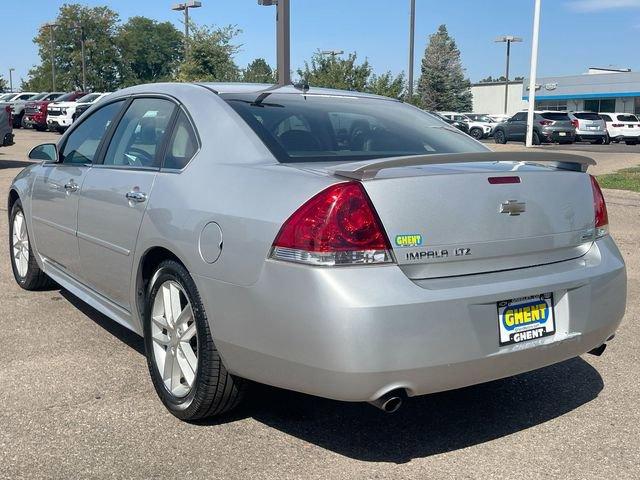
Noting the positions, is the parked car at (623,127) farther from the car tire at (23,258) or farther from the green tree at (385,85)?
the car tire at (23,258)

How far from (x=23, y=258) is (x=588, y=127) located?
3218cm

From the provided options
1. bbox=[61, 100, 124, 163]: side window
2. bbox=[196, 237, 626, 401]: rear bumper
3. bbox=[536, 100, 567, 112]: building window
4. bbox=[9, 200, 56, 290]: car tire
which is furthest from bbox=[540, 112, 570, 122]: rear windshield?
bbox=[196, 237, 626, 401]: rear bumper

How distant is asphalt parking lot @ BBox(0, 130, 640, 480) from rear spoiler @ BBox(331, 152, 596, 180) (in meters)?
1.21

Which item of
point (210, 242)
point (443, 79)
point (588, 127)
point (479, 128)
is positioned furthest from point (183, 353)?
point (443, 79)

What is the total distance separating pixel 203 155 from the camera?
3400 millimetres

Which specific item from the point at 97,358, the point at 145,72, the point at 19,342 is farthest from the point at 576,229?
the point at 145,72

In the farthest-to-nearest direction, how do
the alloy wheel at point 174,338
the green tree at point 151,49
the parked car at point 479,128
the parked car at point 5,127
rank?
the green tree at point 151,49 → the parked car at point 479,128 → the parked car at point 5,127 → the alloy wheel at point 174,338

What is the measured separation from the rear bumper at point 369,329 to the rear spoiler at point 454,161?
387mm

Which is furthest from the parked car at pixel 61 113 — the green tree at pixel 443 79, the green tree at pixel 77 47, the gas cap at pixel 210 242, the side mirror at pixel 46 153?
the green tree at pixel 77 47

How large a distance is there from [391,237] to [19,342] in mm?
2888

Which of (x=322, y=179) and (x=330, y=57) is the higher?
(x=330, y=57)

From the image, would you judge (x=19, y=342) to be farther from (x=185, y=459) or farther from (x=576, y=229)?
(x=576, y=229)

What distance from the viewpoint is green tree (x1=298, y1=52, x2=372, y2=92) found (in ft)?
91.6

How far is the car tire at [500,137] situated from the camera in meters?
35.3
